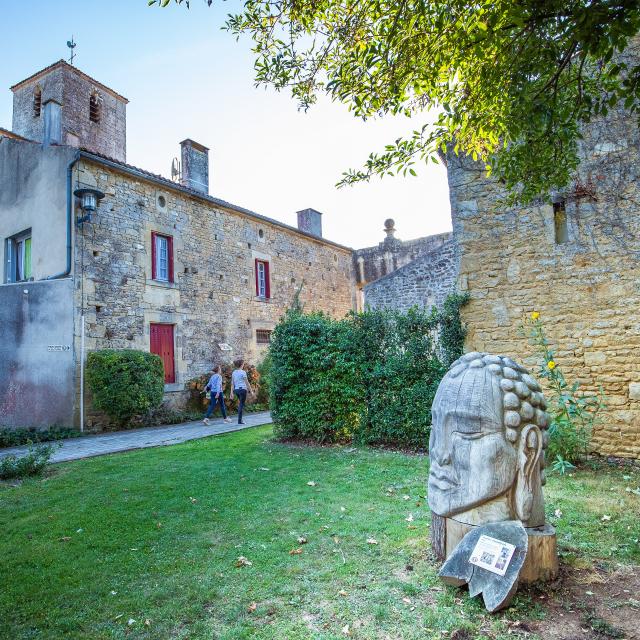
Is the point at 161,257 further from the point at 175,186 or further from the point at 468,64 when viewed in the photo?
the point at 468,64

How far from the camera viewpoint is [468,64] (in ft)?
11.9

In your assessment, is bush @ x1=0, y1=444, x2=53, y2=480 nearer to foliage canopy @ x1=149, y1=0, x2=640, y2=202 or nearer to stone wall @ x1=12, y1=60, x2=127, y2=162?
foliage canopy @ x1=149, y1=0, x2=640, y2=202

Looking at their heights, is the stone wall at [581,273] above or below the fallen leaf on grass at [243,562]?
above

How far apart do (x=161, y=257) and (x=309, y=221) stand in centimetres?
867

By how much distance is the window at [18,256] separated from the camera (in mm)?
12469

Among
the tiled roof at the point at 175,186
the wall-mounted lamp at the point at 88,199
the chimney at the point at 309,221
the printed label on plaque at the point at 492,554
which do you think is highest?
the chimney at the point at 309,221

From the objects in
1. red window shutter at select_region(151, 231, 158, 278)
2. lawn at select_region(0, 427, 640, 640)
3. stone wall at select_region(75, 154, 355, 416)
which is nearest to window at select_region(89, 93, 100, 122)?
stone wall at select_region(75, 154, 355, 416)

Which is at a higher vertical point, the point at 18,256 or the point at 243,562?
the point at 18,256

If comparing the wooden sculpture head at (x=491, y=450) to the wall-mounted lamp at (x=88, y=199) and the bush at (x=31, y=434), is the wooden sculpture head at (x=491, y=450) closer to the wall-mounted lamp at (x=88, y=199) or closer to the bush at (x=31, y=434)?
the bush at (x=31, y=434)

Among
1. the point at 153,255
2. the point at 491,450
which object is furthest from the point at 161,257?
the point at 491,450

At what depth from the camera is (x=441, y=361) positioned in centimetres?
730

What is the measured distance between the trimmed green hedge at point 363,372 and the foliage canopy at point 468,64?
3.42m

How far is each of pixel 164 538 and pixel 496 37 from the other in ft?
15.6

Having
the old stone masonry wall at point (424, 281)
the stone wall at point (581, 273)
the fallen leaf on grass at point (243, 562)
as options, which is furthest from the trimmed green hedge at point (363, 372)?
the old stone masonry wall at point (424, 281)
